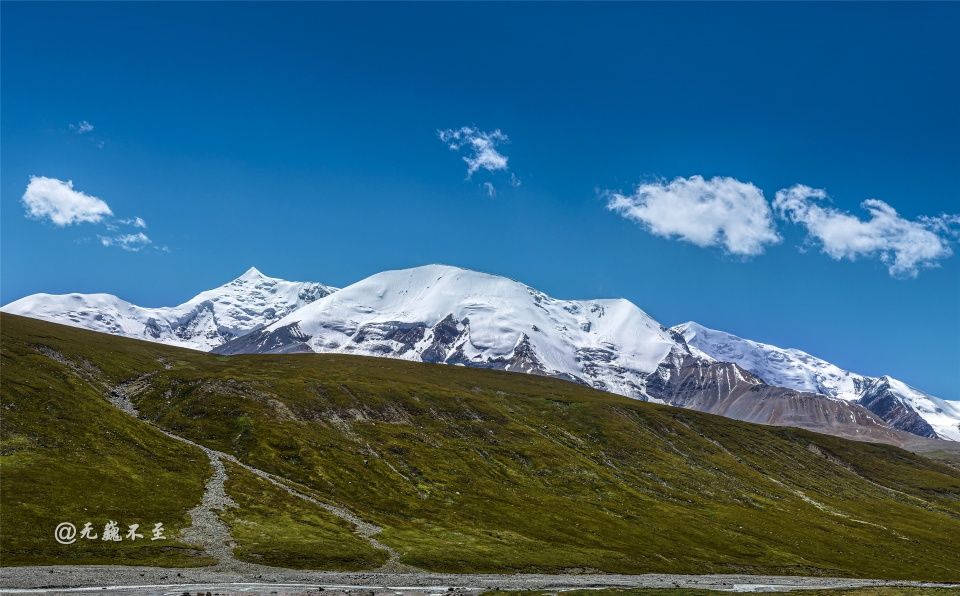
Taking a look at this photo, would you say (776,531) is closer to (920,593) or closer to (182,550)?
(920,593)

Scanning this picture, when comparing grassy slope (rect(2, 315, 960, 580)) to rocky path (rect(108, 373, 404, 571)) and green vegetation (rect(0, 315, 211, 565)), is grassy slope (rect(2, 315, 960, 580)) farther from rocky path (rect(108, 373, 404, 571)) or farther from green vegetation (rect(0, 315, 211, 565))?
rocky path (rect(108, 373, 404, 571))

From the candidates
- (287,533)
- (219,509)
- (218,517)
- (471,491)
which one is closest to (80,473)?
(219,509)

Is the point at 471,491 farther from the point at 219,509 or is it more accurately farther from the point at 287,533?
the point at 219,509

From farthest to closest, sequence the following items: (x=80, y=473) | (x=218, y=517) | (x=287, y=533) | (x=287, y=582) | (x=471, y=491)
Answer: (x=471, y=491) < (x=80, y=473) < (x=218, y=517) < (x=287, y=533) < (x=287, y=582)

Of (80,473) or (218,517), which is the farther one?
(80,473)

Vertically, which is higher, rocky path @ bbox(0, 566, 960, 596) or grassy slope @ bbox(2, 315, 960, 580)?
grassy slope @ bbox(2, 315, 960, 580)

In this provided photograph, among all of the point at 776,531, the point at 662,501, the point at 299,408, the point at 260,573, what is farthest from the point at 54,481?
the point at 776,531

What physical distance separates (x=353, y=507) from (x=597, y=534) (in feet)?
148

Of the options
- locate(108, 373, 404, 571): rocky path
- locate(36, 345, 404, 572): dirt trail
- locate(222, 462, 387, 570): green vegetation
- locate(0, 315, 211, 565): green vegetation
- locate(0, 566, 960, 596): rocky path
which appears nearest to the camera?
locate(0, 566, 960, 596): rocky path

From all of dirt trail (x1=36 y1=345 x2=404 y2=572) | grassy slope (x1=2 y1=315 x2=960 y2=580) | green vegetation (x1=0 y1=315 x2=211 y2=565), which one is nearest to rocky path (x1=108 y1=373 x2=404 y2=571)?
dirt trail (x1=36 y1=345 x2=404 y2=572)

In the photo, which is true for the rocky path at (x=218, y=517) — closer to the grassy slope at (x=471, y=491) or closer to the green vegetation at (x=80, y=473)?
the green vegetation at (x=80, y=473)

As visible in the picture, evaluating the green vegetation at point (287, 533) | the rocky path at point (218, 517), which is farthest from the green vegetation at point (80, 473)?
the green vegetation at point (287, 533)

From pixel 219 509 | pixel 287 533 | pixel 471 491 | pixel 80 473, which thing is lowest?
pixel 287 533

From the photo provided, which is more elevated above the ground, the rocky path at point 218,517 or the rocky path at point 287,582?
the rocky path at point 218,517
